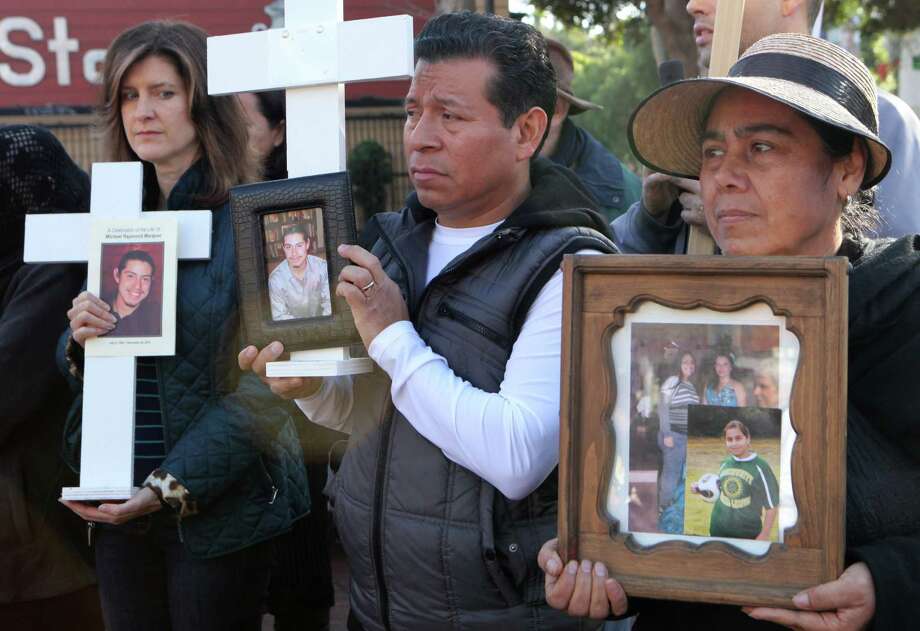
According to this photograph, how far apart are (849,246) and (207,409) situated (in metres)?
1.69

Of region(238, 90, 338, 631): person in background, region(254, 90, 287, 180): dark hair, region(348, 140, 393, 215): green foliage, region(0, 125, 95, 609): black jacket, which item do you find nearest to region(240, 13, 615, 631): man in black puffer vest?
region(0, 125, 95, 609): black jacket

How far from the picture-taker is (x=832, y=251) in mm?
1935

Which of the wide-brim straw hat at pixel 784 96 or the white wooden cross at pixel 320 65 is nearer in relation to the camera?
the wide-brim straw hat at pixel 784 96

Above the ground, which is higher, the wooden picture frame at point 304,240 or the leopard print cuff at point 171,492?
the wooden picture frame at point 304,240

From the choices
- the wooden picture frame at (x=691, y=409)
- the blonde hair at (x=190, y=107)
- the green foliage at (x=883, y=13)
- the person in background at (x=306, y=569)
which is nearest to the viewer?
the wooden picture frame at (x=691, y=409)

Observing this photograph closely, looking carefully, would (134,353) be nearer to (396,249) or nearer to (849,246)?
(396,249)

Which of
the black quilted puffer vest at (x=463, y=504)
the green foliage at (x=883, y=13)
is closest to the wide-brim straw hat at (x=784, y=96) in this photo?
the black quilted puffer vest at (x=463, y=504)

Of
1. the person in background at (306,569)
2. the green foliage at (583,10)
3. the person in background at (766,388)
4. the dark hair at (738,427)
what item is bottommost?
the person in background at (306,569)

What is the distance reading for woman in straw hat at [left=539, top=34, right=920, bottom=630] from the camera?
1699 mm

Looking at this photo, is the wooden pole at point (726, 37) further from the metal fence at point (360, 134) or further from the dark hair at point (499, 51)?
the metal fence at point (360, 134)

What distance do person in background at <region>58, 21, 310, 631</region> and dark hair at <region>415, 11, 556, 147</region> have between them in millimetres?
833

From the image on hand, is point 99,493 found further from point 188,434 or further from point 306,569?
point 306,569

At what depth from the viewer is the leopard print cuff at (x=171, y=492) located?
277 centimetres

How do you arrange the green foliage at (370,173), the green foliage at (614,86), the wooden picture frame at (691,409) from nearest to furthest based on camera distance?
the wooden picture frame at (691,409) → the green foliage at (370,173) → the green foliage at (614,86)
